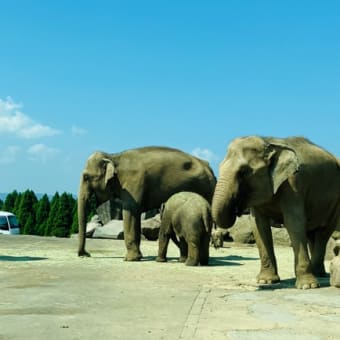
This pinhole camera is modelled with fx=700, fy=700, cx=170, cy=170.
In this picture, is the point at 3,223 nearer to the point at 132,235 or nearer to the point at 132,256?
the point at 132,235

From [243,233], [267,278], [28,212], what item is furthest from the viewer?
[28,212]

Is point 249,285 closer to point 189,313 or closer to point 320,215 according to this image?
point 320,215

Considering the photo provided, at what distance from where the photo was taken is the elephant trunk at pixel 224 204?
10.3 m

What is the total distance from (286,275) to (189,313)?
18.1ft

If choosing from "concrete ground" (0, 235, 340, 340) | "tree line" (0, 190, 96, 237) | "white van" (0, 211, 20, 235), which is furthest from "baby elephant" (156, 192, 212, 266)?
"white van" (0, 211, 20, 235)

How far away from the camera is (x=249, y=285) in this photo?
36.7 feet

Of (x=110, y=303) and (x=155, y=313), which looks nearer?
(x=155, y=313)

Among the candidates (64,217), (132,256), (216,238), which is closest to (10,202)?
(64,217)

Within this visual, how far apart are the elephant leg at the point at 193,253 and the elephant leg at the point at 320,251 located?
2.97 metres

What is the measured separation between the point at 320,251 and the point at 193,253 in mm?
3177

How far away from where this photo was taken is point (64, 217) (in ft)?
130

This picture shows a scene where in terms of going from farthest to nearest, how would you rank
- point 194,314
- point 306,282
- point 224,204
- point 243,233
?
point 243,233 → point 306,282 → point 224,204 → point 194,314

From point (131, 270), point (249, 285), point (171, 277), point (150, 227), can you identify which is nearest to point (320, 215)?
point (249, 285)

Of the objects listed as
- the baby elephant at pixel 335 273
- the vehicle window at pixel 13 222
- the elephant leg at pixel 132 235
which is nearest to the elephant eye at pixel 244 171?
the baby elephant at pixel 335 273
